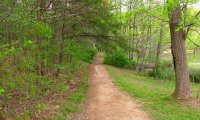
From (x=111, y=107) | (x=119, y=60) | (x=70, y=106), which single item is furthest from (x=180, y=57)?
(x=119, y=60)

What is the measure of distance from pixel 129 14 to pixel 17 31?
5177 mm

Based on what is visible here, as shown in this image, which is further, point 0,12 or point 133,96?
point 133,96

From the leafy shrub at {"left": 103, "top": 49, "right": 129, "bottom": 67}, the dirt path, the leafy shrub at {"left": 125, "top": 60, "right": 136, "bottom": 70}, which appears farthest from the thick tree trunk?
the leafy shrub at {"left": 125, "top": 60, "right": 136, "bottom": 70}

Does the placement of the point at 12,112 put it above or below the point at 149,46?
below

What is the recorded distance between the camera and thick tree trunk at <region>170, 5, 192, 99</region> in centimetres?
959

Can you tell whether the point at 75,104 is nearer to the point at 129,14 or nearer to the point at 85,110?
the point at 85,110

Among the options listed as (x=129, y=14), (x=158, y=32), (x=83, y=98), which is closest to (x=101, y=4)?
(x=129, y=14)

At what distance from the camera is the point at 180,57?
31.7 ft

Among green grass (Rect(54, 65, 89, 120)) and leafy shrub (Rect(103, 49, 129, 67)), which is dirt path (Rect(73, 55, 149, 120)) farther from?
leafy shrub (Rect(103, 49, 129, 67))

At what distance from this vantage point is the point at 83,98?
32.0 feet

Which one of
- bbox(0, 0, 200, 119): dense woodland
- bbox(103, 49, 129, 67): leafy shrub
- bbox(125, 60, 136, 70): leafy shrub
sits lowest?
bbox(125, 60, 136, 70): leafy shrub

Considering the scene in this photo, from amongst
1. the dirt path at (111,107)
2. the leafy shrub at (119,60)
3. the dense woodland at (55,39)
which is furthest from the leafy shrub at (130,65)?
the dirt path at (111,107)

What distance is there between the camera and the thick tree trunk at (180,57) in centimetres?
959

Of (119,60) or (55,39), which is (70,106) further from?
(119,60)
